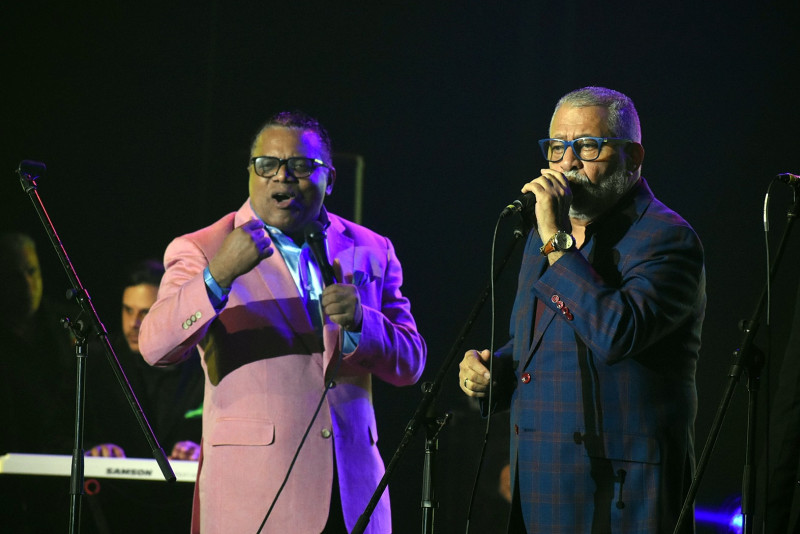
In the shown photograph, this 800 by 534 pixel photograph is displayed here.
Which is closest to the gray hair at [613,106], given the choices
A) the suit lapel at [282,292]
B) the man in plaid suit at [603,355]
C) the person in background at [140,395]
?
the man in plaid suit at [603,355]

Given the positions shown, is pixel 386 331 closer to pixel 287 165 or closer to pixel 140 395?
pixel 287 165

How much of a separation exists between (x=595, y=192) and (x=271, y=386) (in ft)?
3.66

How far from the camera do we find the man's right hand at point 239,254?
2545mm

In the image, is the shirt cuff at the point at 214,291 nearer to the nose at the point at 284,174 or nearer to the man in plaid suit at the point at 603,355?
the nose at the point at 284,174

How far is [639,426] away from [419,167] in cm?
239

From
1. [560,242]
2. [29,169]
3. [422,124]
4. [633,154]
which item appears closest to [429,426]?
[560,242]

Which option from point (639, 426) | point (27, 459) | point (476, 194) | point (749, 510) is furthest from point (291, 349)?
point (27, 459)

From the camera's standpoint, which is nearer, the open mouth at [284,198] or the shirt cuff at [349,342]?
the shirt cuff at [349,342]

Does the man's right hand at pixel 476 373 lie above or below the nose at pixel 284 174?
below

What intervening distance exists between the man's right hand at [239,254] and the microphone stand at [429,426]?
2.37 feet

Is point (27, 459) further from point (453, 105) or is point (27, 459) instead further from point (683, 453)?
point (683, 453)

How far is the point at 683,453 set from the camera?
205 centimetres

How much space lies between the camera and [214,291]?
2.59 m

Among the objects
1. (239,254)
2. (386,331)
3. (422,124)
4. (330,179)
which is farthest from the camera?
(422,124)
